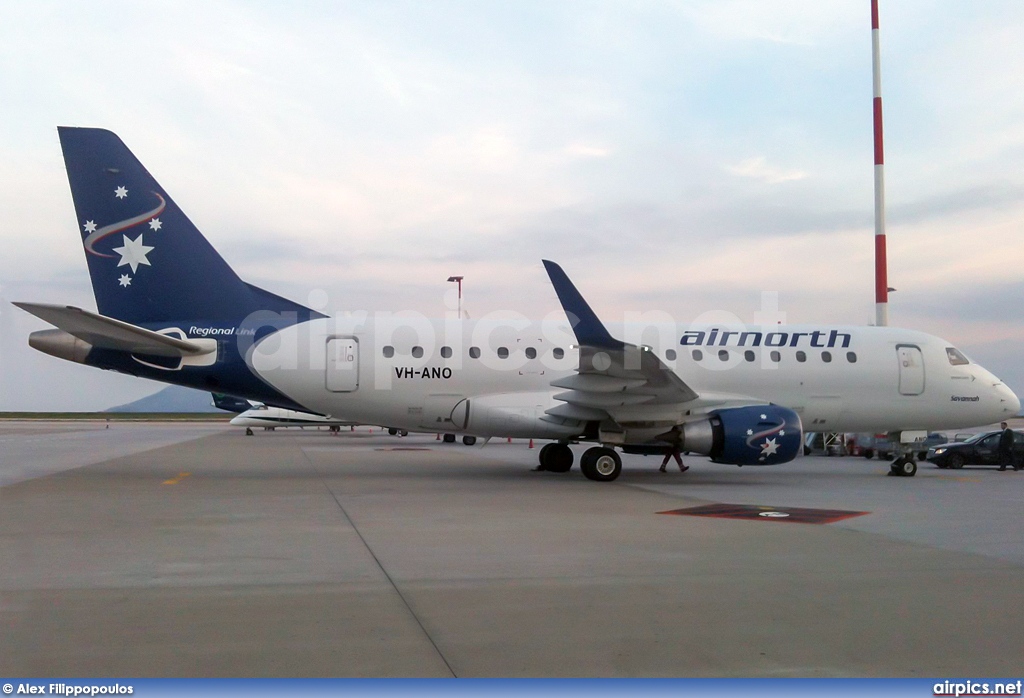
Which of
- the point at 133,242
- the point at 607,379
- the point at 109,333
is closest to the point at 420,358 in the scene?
the point at 607,379

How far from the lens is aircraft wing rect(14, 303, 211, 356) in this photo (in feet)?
42.8

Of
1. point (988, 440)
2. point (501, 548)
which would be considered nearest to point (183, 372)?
point (501, 548)

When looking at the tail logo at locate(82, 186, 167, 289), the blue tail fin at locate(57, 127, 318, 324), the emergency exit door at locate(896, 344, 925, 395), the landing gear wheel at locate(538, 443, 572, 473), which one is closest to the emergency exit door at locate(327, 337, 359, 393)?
the blue tail fin at locate(57, 127, 318, 324)

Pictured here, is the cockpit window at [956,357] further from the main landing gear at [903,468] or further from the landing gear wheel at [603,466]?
the landing gear wheel at [603,466]

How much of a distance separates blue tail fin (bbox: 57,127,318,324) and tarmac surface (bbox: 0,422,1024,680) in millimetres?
3911

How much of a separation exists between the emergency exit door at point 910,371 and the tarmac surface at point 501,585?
4625mm

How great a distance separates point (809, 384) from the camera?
1759cm

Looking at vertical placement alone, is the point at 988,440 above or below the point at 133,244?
below

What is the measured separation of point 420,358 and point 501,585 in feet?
32.9

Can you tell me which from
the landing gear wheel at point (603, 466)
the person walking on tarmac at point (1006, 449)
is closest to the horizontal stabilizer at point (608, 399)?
the landing gear wheel at point (603, 466)

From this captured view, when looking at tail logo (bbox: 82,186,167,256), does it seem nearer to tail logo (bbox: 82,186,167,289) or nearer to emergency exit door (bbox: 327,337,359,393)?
tail logo (bbox: 82,186,167,289)

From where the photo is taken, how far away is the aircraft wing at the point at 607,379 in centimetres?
1433

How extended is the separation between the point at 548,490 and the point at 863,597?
8316 millimetres

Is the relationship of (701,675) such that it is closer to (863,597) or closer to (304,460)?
(863,597)
